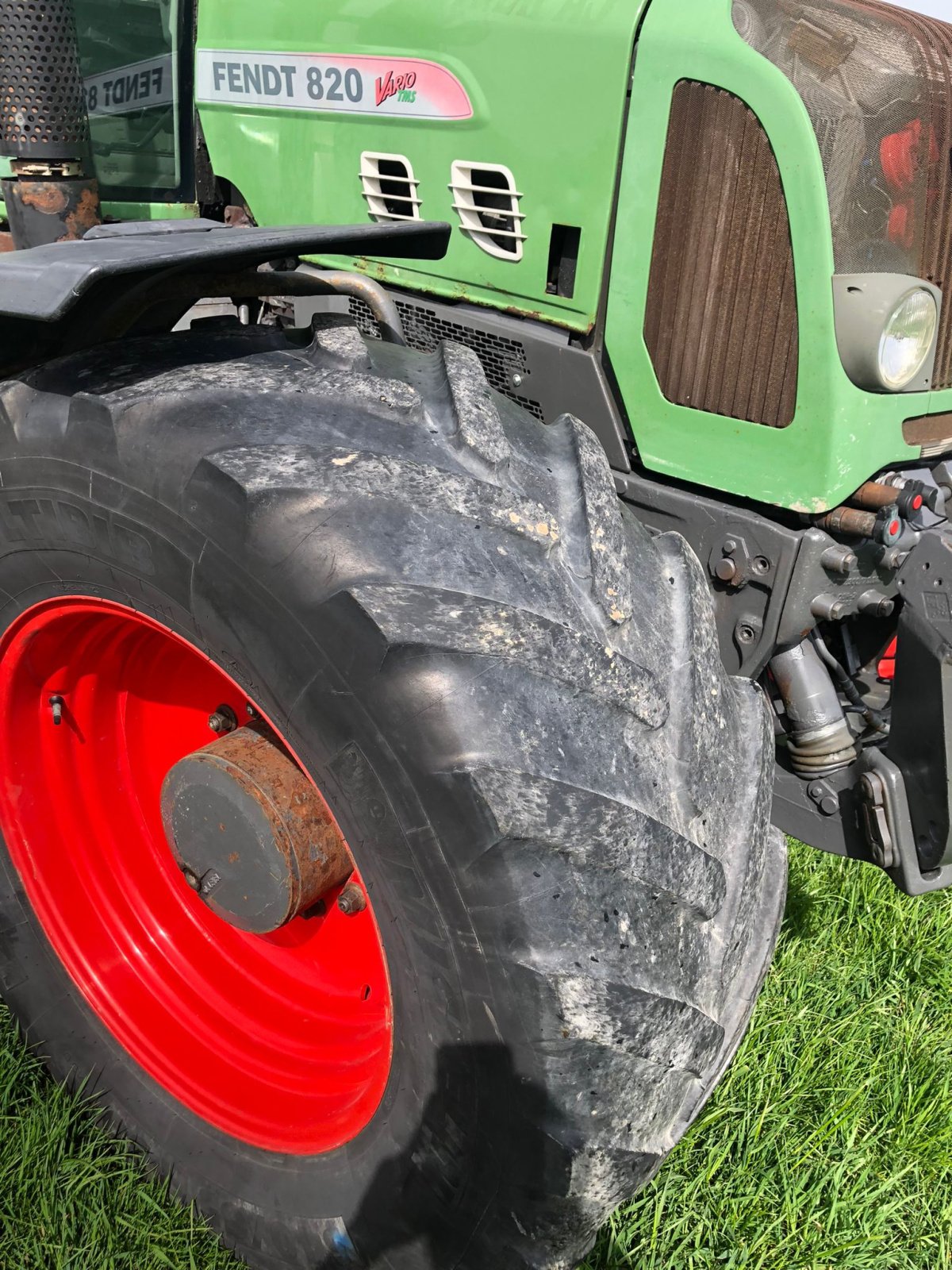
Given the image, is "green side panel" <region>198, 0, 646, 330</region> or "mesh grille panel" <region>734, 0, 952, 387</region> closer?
"mesh grille panel" <region>734, 0, 952, 387</region>

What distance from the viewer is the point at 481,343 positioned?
1.98 metres

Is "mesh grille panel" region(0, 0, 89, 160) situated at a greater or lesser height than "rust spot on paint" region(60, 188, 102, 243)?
greater

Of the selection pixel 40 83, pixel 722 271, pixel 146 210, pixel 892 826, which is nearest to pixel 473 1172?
pixel 892 826

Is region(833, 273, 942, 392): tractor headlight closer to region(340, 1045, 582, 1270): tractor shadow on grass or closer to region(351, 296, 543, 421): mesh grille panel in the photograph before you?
region(351, 296, 543, 421): mesh grille panel

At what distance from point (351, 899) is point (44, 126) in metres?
1.29

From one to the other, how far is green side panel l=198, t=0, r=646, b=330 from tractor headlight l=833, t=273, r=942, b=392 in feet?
1.29

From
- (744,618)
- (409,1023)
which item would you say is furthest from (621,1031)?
(744,618)

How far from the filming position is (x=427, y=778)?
123 centimetres

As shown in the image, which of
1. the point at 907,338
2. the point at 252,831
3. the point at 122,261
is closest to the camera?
the point at 122,261

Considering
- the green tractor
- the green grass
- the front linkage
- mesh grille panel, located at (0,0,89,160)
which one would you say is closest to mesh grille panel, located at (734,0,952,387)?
the green tractor

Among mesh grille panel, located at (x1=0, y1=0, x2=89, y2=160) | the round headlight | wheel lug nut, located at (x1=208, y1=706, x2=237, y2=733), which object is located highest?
mesh grille panel, located at (x1=0, y1=0, x2=89, y2=160)

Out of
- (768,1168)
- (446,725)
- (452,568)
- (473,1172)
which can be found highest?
(452,568)

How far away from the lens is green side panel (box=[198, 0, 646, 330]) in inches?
67.7

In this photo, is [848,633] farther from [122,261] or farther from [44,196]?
[44,196]
